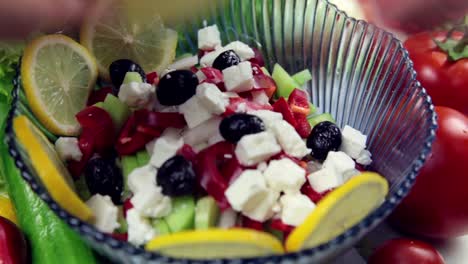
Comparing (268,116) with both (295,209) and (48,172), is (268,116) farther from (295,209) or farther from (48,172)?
(48,172)

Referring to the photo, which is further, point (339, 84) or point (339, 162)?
point (339, 84)

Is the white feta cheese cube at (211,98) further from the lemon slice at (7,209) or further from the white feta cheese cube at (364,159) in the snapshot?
the lemon slice at (7,209)

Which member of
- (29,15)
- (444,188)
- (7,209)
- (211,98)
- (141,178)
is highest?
(29,15)

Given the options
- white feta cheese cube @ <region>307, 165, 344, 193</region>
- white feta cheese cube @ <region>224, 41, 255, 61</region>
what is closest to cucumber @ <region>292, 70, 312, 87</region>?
white feta cheese cube @ <region>224, 41, 255, 61</region>

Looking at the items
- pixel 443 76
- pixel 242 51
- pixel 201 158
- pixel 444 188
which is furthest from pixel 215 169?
pixel 443 76

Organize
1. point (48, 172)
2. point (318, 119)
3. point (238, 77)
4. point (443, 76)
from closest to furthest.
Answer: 1. point (48, 172)
2. point (238, 77)
3. point (318, 119)
4. point (443, 76)

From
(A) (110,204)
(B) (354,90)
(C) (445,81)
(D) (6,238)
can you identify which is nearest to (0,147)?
(D) (6,238)

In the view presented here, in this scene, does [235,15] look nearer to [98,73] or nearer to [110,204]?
[98,73]

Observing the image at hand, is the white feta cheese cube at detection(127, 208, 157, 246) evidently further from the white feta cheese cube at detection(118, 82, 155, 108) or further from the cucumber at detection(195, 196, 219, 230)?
the white feta cheese cube at detection(118, 82, 155, 108)
